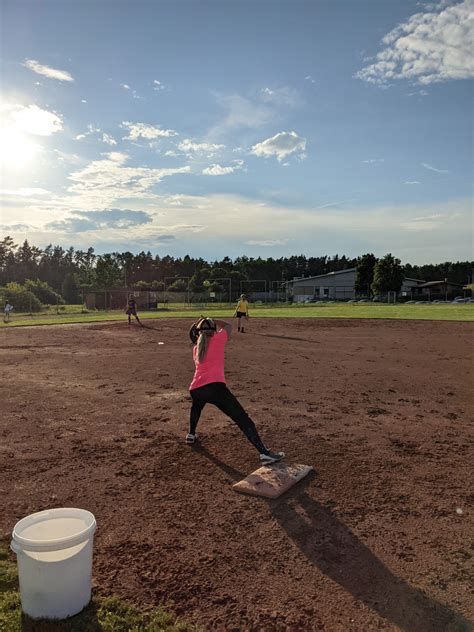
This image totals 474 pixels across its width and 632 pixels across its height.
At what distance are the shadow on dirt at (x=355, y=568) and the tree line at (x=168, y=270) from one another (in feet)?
259

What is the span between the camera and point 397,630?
9.28 feet

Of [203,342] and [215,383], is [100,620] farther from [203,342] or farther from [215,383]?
[203,342]

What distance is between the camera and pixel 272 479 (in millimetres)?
4953

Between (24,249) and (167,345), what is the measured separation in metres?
117

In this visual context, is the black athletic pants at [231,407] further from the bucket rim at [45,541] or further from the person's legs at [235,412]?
the bucket rim at [45,541]

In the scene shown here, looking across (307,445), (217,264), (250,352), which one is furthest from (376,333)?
(217,264)

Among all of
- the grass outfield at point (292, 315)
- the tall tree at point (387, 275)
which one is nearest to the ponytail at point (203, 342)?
the grass outfield at point (292, 315)

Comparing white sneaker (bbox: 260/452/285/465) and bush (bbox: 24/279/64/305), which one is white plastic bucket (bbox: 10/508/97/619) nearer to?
white sneaker (bbox: 260/452/285/465)

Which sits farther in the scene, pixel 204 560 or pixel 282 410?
pixel 282 410

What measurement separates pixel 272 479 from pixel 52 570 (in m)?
2.60

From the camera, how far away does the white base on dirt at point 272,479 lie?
470cm

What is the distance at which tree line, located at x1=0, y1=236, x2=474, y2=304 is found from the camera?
91.8 m

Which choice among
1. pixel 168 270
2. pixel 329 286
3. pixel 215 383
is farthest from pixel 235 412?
pixel 168 270

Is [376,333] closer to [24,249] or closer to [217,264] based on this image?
[217,264]
